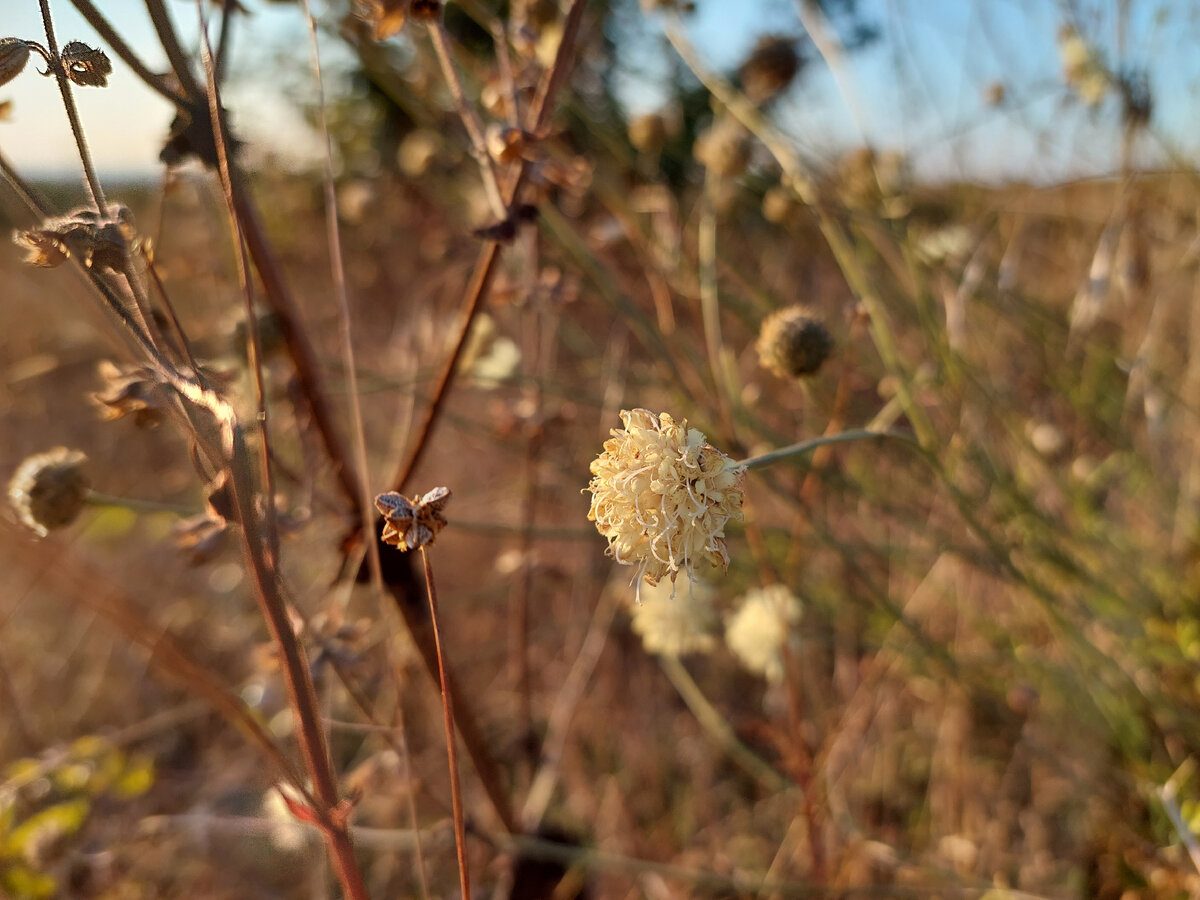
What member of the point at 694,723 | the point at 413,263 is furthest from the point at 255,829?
the point at 413,263

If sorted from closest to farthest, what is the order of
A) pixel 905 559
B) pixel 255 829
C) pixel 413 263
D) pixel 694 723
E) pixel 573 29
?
pixel 573 29
pixel 255 829
pixel 905 559
pixel 694 723
pixel 413 263

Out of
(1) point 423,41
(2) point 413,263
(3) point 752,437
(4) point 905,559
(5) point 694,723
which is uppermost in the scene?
(2) point 413,263

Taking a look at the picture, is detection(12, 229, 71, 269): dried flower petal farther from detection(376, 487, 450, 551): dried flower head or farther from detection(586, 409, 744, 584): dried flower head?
detection(586, 409, 744, 584): dried flower head

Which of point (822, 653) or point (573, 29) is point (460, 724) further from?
point (822, 653)

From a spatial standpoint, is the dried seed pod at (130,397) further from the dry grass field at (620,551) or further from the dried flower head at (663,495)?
the dried flower head at (663,495)

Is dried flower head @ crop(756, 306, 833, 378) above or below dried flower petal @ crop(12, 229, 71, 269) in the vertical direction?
below

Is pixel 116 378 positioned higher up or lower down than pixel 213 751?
higher up

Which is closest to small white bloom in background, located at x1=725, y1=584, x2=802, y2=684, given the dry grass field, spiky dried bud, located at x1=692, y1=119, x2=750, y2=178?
Result: the dry grass field

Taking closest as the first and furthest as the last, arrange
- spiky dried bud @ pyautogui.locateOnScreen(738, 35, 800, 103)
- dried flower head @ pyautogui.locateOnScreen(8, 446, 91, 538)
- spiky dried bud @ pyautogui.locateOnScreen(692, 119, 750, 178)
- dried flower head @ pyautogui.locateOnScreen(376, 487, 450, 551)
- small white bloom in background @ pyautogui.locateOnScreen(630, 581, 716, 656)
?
dried flower head @ pyautogui.locateOnScreen(376, 487, 450, 551), dried flower head @ pyautogui.locateOnScreen(8, 446, 91, 538), small white bloom in background @ pyautogui.locateOnScreen(630, 581, 716, 656), spiky dried bud @ pyautogui.locateOnScreen(692, 119, 750, 178), spiky dried bud @ pyautogui.locateOnScreen(738, 35, 800, 103)

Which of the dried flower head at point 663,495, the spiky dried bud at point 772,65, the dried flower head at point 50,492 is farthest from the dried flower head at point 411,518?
the spiky dried bud at point 772,65
